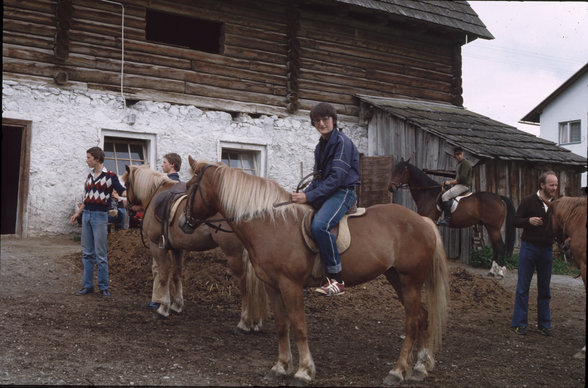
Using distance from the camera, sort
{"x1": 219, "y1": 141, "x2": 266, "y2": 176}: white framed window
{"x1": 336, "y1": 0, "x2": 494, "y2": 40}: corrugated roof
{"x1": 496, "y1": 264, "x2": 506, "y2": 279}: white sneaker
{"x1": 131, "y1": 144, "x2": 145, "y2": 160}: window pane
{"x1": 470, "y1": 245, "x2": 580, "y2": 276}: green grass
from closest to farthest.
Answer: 1. {"x1": 496, "y1": 264, "x2": 506, "y2": 279}: white sneaker
2. {"x1": 131, "y1": 144, "x2": 145, "y2": 160}: window pane
3. {"x1": 470, "y1": 245, "x2": 580, "y2": 276}: green grass
4. {"x1": 219, "y1": 141, "x2": 266, "y2": 176}: white framed window
5. {"x1": 336, "y1": 0, "x2": 494, "y2": 40}: corrugated roof

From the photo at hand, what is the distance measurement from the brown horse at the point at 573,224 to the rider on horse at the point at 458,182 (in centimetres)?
510

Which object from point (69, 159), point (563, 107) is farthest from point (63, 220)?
point (563, 107)

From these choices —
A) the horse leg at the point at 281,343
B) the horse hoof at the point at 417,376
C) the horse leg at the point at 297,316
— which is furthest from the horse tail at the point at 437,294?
the horse leg at the point at 281,343

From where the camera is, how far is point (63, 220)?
10.2m

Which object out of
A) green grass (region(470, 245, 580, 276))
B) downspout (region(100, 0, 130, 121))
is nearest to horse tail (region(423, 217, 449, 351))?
green grass (region(470, 245, 580, 276))

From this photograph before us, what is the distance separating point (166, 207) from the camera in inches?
254

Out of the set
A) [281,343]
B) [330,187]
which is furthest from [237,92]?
[281,343]

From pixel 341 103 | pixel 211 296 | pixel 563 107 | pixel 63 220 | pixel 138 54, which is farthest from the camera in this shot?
pixel 563 107

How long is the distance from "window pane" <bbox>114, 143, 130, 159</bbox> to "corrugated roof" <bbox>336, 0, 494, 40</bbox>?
20.2ft

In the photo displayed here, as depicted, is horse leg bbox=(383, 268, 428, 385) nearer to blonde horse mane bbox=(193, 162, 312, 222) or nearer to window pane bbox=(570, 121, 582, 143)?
blonde horse mane bbox=(193, 162, 312, 222)

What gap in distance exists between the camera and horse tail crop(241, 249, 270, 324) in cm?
577

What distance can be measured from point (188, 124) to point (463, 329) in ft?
24.5

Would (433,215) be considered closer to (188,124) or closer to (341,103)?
(341,103)

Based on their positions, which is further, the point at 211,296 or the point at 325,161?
the point at 211,296
